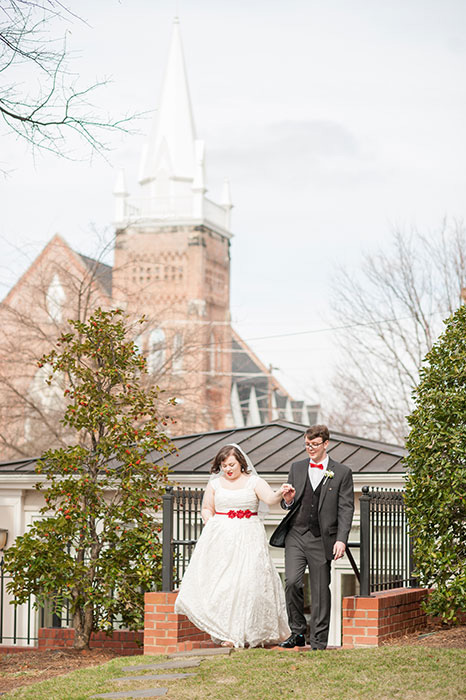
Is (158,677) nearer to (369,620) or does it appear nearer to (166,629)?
(166,629)

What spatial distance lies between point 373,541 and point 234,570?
5.09ft

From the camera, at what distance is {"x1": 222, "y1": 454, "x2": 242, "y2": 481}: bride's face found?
8.90m

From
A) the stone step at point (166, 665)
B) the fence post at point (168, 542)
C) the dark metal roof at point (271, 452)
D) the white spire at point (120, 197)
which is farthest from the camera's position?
the white spire at point (120, 197)

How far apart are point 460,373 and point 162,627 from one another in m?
3.64

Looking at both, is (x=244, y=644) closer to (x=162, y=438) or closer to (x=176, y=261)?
(x=162, y=438)

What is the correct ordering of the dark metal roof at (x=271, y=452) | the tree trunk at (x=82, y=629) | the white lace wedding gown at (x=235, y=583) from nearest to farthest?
the white lace wedding gown at (x=235, y=583)
the tree trunk at (x=82, y=629)
the dark metal roof at (x=271, y=452)

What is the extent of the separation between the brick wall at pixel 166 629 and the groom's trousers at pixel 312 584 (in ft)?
4.06

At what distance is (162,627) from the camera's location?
9.41m

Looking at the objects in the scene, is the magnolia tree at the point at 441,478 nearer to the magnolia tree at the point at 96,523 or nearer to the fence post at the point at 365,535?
the fence post at the point at 365,535

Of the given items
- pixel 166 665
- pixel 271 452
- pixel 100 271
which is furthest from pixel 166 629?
pixel 100 271

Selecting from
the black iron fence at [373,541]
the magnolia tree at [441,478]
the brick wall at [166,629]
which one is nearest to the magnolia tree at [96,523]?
the black iron fence at [373,541]

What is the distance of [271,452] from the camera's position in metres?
13.8

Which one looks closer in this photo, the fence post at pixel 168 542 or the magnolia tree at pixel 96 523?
the fence post at pixel 168 542

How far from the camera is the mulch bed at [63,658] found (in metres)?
8.91
